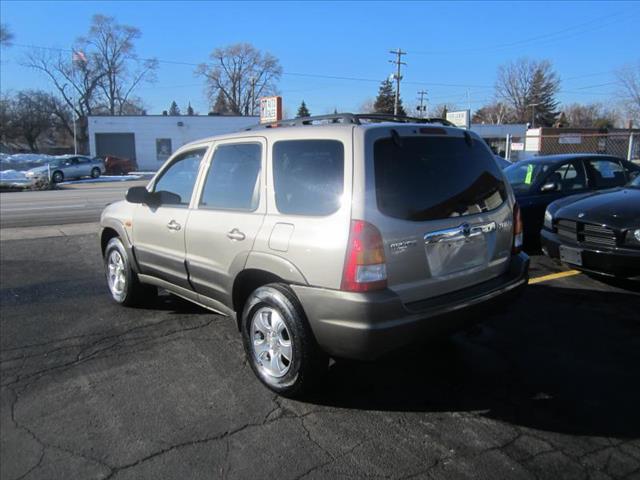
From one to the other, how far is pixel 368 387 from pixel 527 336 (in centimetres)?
171

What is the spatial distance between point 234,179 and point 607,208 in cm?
414

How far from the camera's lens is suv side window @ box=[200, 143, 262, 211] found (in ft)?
12.3

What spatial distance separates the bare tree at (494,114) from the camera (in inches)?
3632

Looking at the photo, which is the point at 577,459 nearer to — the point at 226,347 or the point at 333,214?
the point at 333,214

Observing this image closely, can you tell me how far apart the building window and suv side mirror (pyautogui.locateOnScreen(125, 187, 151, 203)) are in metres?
46.9

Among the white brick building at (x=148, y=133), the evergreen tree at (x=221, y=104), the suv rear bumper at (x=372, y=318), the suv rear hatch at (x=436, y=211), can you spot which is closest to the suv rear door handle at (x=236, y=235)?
the suv rear bumper at (x=372, y=318)

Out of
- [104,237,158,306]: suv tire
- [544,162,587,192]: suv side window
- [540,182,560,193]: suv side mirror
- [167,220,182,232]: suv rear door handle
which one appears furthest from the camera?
[544,162,587,192]: suv side window

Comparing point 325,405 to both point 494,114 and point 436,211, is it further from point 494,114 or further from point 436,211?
point 494,114

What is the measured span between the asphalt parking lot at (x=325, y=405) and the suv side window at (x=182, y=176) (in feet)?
4.18

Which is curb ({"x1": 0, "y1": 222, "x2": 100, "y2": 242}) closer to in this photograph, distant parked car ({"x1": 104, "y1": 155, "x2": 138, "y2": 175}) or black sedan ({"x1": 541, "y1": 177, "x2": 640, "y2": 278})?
black sedan ({"x1": 541, "y1": 177, "x2": 640, "y2": 278})

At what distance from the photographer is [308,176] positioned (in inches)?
132

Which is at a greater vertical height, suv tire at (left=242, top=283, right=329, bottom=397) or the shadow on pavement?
suv tire at (left=242, top=283, right=329, bottom=397)

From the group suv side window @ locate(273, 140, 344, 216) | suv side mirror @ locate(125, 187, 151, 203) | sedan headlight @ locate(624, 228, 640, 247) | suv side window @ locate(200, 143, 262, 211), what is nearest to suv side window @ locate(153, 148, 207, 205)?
suv side mirror @ locate(125, 187, 151, 203)

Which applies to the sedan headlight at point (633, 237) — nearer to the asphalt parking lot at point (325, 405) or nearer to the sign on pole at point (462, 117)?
the asphalt parking lot at point (325, 405)
